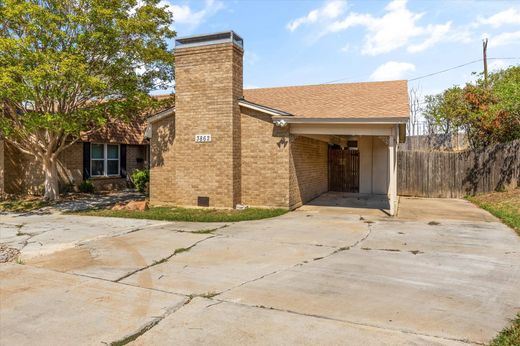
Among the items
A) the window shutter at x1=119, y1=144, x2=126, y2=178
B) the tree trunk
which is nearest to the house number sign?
the tree trunk

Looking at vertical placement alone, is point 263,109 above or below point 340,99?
below

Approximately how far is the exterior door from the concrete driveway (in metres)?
9.17

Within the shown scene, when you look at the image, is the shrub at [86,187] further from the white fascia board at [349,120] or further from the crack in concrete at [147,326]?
the crack in concrete at [147,326]

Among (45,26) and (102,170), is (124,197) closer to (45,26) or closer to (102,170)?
(102,170)

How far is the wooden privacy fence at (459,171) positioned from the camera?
1530 centimetres

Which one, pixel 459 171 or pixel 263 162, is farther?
pixel 459 171

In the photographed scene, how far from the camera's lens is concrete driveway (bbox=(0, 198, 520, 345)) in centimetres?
384

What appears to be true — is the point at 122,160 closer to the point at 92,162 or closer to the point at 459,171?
the point at 92,162

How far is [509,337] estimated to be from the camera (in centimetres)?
361

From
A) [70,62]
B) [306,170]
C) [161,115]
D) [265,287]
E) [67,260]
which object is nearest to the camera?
[265,287]

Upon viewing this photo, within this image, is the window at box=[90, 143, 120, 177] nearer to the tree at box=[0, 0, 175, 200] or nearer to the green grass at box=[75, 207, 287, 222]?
the tree at box=[0, 0, 175, 200]

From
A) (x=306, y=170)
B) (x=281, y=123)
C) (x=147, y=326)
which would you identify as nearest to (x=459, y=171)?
(x=306, y=170)

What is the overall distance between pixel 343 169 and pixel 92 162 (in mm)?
12894

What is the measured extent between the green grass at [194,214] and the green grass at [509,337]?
775cm
